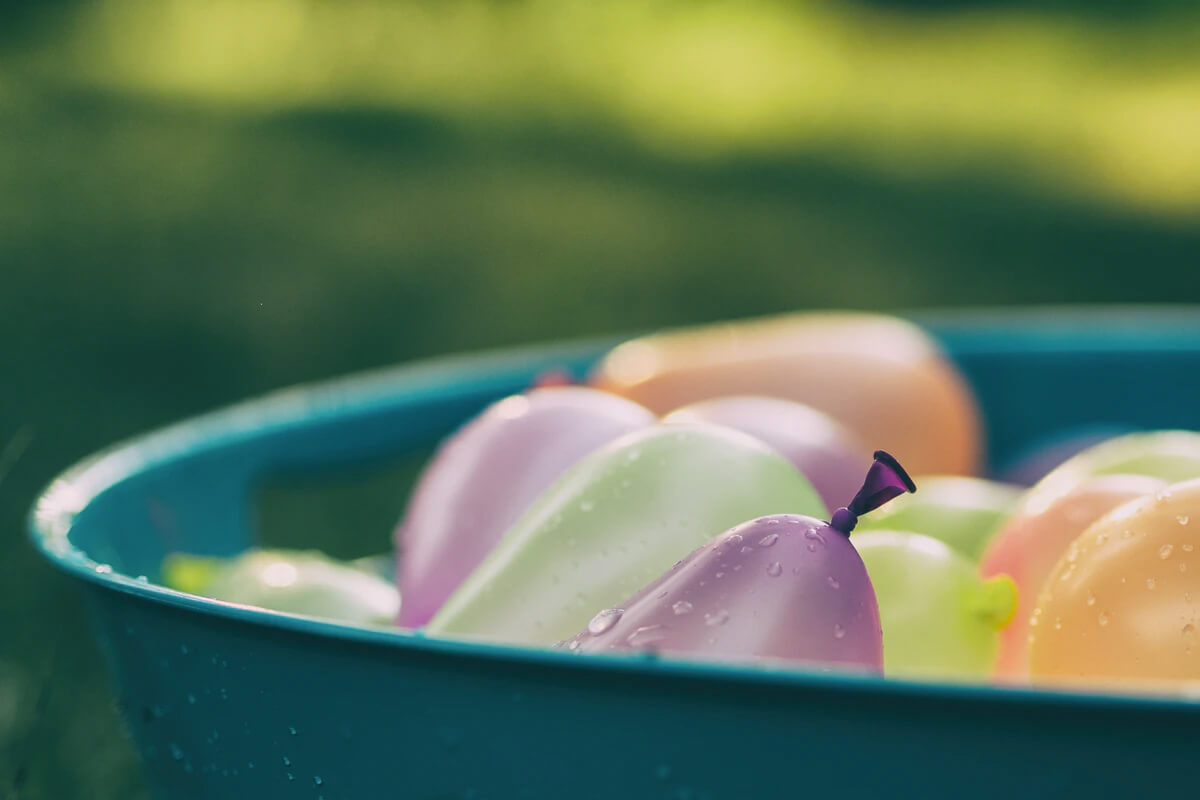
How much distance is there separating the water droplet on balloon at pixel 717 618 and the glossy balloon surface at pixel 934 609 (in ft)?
0.45

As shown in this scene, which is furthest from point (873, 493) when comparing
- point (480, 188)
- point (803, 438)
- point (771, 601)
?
point (480, 188)

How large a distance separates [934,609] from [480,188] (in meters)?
2.70

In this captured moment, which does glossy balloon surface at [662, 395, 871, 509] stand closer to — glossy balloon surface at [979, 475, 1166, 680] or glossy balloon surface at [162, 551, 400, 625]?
glossy balloon surface at [979, 475, 1166, 680]

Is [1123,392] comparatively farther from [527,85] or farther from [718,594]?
[527,85]

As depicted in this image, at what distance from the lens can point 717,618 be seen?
0.54m

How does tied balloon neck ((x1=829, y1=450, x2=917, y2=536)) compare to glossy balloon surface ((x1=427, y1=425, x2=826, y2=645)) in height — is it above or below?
above

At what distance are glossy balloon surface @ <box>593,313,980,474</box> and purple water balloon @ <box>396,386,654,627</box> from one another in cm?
26

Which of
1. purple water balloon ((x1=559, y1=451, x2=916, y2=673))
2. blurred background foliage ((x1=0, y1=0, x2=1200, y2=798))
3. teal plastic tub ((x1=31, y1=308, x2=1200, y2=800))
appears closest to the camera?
teal plastic tub ((x1=31, y1=308, x2=1200, y2=800))

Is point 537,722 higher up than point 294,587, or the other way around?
point 537,722

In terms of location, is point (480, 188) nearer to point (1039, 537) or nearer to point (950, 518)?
point (950, 518)

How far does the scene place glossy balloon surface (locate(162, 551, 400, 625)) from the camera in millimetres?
858

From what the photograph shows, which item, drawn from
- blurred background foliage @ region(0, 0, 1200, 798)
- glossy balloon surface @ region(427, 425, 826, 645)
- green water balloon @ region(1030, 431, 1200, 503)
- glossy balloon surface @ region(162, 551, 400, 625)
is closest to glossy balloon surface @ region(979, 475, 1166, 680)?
green water balloon @ region(1030, 431, 1200, 503)

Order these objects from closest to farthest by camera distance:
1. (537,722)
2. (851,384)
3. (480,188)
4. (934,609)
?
(537,722), (934,609), (851,384), (480,188)

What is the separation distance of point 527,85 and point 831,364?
256 centimetres
